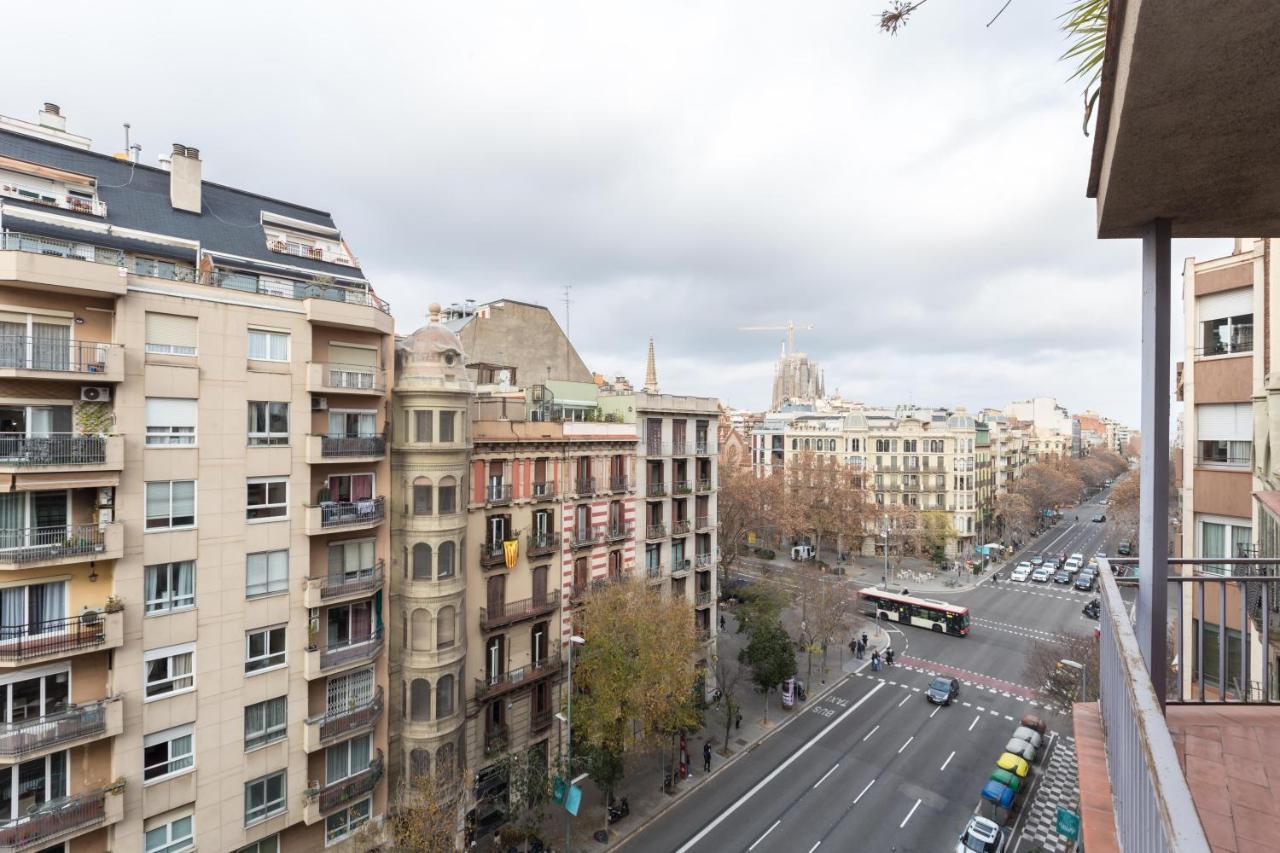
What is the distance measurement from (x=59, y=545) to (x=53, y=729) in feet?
16.6

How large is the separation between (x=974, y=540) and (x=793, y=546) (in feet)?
83.9

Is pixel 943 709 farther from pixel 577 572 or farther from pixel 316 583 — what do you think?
pixel 316 583

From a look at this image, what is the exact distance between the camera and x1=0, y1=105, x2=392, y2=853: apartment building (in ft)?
56.0

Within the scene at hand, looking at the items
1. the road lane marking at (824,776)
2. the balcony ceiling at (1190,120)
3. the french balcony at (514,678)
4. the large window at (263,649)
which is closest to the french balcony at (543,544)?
the french balcony at (514,678)

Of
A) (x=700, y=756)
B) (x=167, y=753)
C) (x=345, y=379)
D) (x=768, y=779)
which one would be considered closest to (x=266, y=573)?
(x=167, y=753)

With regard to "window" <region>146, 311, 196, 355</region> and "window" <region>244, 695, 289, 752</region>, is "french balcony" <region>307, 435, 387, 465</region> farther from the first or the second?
"window" <region>244, 695, 289, 752</region>

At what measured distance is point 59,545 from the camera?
1694cm

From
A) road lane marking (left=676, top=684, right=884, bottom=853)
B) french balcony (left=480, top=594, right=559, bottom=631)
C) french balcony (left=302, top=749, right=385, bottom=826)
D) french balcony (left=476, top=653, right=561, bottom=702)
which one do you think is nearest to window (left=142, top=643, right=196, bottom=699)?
french balcony (left=302, top=749, right=385, bottom=826)

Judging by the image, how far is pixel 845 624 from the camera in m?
45.3

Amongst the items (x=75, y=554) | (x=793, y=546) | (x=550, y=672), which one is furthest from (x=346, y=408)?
(x=793, y=546)

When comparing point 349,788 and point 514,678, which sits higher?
point 514,678

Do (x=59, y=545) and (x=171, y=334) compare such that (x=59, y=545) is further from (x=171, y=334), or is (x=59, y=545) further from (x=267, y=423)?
(x=171, y=334)

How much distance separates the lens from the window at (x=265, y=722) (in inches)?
812

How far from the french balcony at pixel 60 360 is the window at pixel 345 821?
56.5 feet
